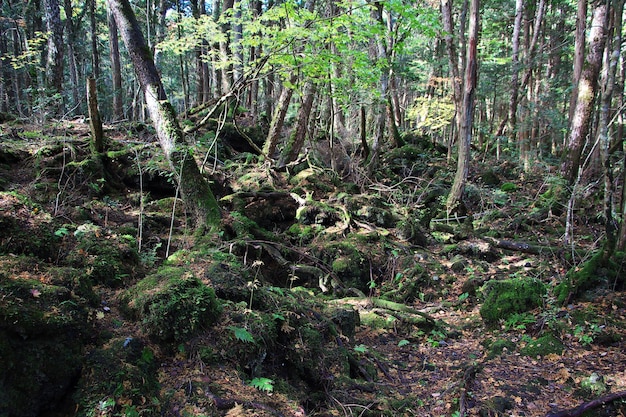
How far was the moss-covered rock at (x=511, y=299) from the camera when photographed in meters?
6.18

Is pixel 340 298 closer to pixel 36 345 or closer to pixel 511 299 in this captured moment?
pixel 511 299

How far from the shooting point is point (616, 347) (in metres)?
4.84

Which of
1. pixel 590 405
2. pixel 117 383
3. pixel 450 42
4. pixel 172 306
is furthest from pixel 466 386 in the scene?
pixel 450 42

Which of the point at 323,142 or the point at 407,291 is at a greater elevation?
the point at 323,142

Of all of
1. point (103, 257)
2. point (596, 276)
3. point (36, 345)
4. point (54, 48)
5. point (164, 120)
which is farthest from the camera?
point (54, 48)

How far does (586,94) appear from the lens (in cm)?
1098

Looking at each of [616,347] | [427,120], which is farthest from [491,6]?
[616,347]

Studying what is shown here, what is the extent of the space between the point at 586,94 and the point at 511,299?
313 inches

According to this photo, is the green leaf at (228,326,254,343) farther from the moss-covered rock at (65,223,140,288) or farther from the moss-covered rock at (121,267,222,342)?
the moss-covered rock at (65,223,140,288)

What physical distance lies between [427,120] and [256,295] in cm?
1746

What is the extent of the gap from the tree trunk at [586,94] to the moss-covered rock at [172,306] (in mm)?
11493

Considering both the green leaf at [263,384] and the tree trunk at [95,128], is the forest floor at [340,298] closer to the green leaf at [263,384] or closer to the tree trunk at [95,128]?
the green leaf at [263,384]

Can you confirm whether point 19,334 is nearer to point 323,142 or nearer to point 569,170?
point 323,142

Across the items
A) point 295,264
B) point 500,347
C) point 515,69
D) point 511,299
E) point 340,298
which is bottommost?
point 340,298
